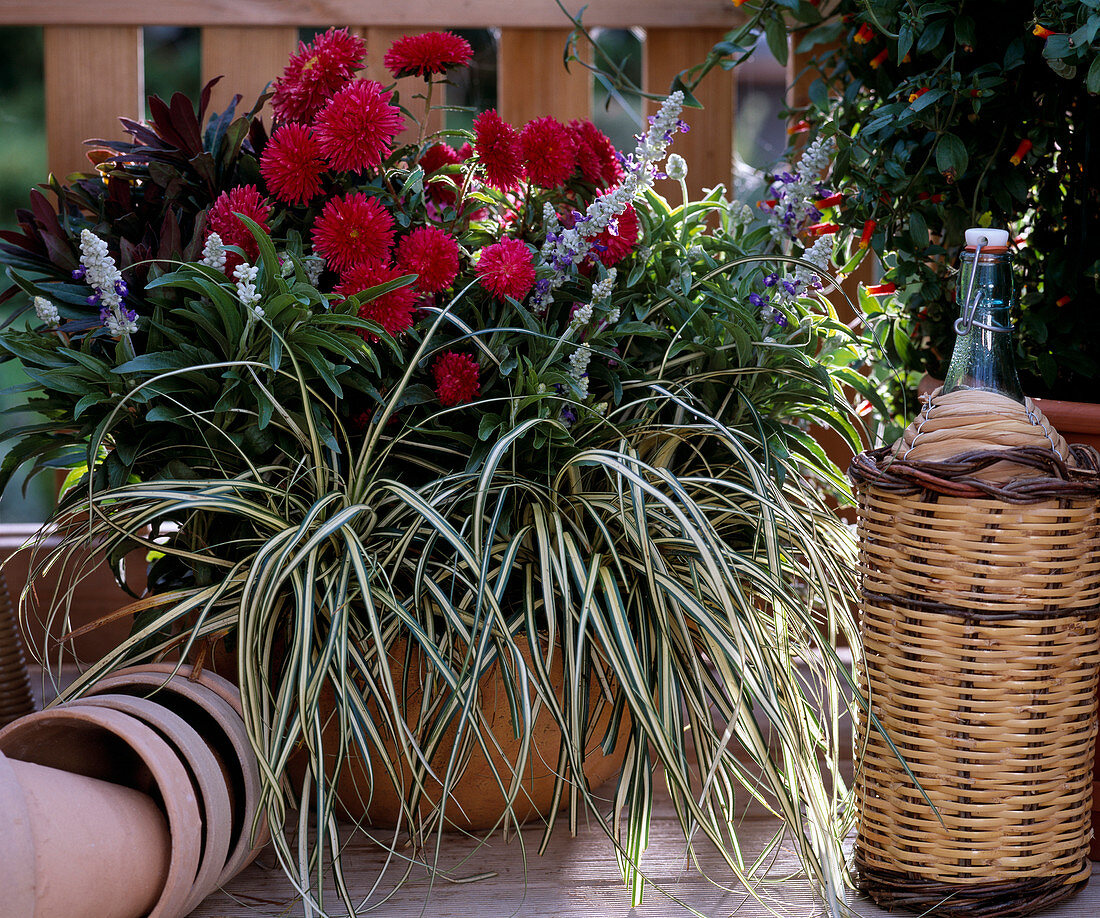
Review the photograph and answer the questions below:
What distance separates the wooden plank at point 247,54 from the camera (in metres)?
1.61

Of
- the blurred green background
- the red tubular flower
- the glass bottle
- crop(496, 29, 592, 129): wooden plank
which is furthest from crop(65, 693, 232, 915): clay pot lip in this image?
the blurred green background

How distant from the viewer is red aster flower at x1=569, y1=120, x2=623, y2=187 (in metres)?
1.14

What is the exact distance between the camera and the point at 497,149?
1.06 metres

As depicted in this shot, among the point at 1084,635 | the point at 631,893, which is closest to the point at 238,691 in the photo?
the point at 631,893

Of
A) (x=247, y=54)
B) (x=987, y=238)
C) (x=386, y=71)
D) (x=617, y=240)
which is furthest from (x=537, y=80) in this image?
(x=987, y=238)

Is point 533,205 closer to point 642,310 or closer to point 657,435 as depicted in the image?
point 642,310

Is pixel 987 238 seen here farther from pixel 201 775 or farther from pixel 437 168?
pixel 201 775

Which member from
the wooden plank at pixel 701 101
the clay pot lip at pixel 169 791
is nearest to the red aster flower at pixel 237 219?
the clay pot lip at pixel 169 791

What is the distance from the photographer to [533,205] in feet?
3.83

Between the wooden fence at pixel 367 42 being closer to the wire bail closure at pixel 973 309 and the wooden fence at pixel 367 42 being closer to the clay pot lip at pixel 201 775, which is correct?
the wire bail closure at pixel 973 309

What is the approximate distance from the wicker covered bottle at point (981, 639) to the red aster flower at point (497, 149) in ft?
1.56

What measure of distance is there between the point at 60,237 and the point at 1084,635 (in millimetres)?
1116

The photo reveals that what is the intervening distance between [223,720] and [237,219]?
1.67ft

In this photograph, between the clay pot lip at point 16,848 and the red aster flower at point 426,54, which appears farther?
the red aster flower at point 426,54
